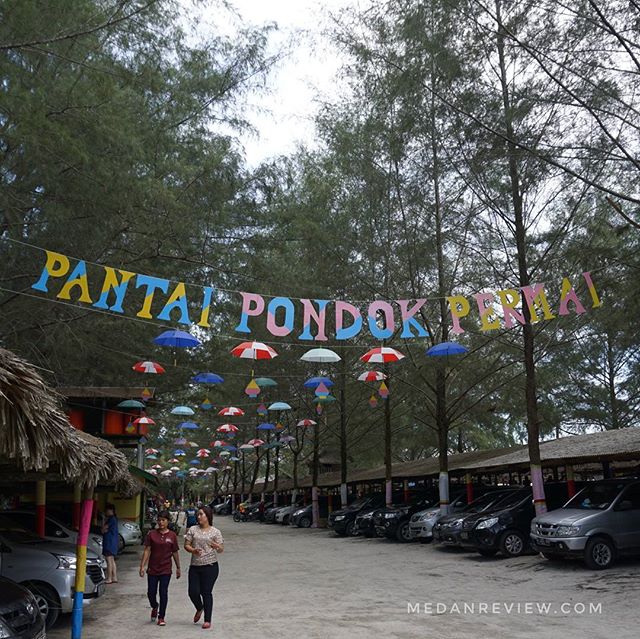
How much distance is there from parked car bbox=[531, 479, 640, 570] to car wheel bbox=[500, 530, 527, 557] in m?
2.02

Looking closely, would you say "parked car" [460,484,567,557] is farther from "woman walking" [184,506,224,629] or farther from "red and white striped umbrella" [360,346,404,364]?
"woman walking" [184,506,224,629]

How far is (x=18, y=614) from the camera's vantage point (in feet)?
20.7

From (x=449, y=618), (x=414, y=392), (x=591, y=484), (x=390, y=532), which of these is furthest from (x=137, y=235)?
(x=414, y=392)

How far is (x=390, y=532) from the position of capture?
2230 cm

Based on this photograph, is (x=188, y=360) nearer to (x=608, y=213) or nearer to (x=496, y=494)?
(x=496, y=494)

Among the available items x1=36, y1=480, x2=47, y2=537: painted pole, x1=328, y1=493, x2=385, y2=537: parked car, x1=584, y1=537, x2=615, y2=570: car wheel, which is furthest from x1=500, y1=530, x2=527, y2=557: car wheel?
x1=328, y1=493, x2=385, y2=537: parked car

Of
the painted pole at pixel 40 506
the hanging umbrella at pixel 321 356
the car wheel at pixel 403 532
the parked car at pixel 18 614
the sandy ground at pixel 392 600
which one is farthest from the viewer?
the car wheel at pixel 403 532

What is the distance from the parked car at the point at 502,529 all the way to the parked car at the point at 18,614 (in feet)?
37.6

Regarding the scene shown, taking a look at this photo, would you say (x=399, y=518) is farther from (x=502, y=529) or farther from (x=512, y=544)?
(x=502, y=529)

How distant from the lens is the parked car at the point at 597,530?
12.9m

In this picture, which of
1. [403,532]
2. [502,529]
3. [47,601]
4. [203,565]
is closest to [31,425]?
[203,565]

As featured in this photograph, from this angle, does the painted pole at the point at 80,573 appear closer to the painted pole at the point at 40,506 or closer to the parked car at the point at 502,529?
the painted pole at the point at 40,506

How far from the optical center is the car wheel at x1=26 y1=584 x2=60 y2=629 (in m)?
8.84

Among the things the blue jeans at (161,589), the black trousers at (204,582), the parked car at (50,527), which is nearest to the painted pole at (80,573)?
the blue jeans at (161,589)
